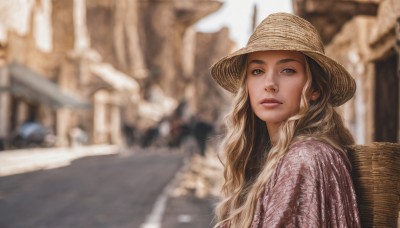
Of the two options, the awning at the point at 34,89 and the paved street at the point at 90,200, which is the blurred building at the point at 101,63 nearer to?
the awning at the point at 34,89

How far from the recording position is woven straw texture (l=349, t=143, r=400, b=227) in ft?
6.34

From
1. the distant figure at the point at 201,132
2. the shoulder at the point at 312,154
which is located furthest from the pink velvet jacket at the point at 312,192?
the distant figure at the point at 201,132

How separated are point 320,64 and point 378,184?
0.45m

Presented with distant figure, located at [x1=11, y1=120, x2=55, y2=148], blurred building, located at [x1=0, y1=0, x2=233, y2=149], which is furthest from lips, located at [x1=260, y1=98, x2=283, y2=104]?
distant figure, located at [x1=11, y1=120, x2=55, y2=148]

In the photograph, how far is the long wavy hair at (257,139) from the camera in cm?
196

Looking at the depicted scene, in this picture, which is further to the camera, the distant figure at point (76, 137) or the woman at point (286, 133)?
the distant figure at point (76, 137)

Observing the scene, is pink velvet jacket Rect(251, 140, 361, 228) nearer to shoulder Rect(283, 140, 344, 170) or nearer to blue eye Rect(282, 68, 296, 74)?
shoulder Rect(283, 140, 344, 170)

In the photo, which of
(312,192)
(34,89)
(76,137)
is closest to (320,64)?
(312,192)

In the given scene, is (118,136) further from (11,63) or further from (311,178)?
(311,178)

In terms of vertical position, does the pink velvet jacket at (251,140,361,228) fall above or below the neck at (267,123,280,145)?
below

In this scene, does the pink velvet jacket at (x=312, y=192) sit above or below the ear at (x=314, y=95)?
below

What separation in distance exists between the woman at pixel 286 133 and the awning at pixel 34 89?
2041cm

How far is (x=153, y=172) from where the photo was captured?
1683 centimetres

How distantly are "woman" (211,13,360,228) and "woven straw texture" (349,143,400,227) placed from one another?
0.24 feet
